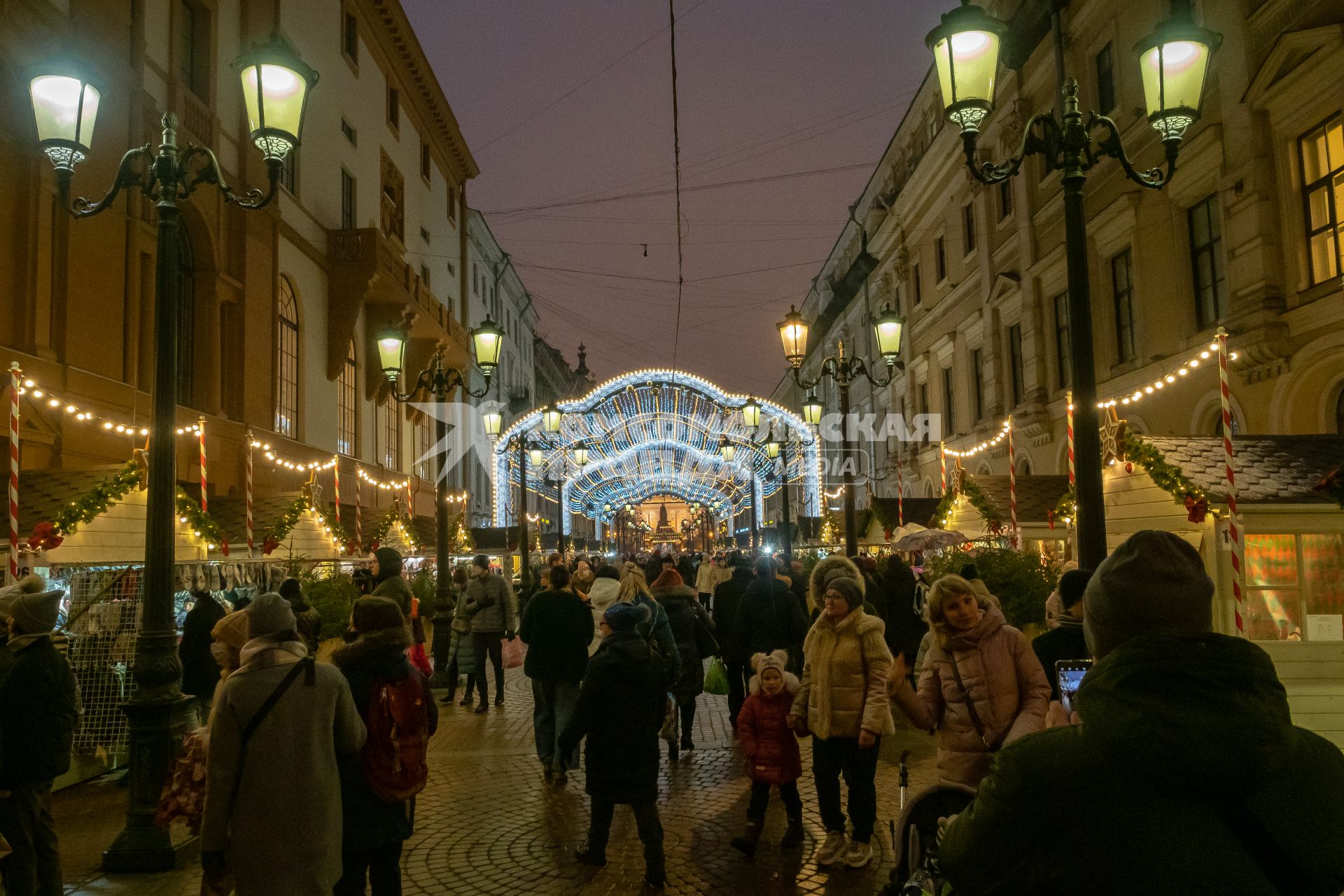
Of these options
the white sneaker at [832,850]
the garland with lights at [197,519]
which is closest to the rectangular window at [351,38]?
the garland with lights at [197,519]

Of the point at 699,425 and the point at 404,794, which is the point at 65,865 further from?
the point at 699,425

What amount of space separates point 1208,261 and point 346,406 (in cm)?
1990

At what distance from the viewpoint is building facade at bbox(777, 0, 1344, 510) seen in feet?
46.5

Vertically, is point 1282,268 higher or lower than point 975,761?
higher

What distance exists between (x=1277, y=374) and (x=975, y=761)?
499 inches

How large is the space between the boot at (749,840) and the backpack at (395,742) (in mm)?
2513

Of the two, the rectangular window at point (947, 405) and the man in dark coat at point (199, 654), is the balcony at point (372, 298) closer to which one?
the man in dark coat at point (199, 654)

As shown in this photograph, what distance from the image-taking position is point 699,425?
30078mm

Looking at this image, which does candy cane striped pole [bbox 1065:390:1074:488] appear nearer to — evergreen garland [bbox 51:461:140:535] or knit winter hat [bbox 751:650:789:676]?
knit winter hat [bbox 751:650:789:676]

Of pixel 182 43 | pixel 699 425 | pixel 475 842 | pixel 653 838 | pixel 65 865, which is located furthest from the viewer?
pixel 699 425

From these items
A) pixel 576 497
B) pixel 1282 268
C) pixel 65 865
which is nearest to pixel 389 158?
pixel 576 497

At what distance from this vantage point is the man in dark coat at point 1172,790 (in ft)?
6.02

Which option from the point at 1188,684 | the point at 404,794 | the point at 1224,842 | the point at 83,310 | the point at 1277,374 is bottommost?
the point at 404,794

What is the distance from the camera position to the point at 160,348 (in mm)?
6781
